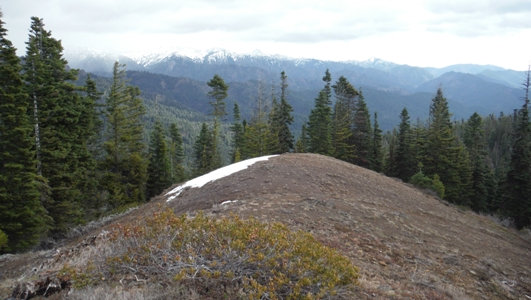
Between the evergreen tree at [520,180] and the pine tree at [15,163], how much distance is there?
39.9m

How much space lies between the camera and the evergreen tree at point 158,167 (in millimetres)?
37156

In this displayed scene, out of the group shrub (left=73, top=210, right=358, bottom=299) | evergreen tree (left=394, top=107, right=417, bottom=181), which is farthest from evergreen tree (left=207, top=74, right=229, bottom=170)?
shrub (left=73, top=210, right=358, bottom=299)

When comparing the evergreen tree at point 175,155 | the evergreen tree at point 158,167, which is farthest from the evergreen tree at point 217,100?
the evergreen tree at point 175,155

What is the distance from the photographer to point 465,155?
38562mm

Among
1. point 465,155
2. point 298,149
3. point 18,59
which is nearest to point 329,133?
point 298,149

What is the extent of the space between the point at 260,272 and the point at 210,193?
366 inches

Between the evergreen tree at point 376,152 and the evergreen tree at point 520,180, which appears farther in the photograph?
the evergreen tree at point 376,152

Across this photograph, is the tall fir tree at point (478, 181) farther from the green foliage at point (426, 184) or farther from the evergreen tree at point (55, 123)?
the evergreen tree at point (55, 123)

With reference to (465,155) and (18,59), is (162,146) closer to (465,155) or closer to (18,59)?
(18,59)

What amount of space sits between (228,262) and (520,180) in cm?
3792

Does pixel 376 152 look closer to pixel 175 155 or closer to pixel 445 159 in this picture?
pixel 445 159

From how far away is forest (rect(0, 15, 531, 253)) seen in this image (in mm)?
17094

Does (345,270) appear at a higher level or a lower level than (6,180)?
higher

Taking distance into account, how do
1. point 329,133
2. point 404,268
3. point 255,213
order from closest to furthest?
1. point 404,268
2. point 255,213
3. point 329,133
